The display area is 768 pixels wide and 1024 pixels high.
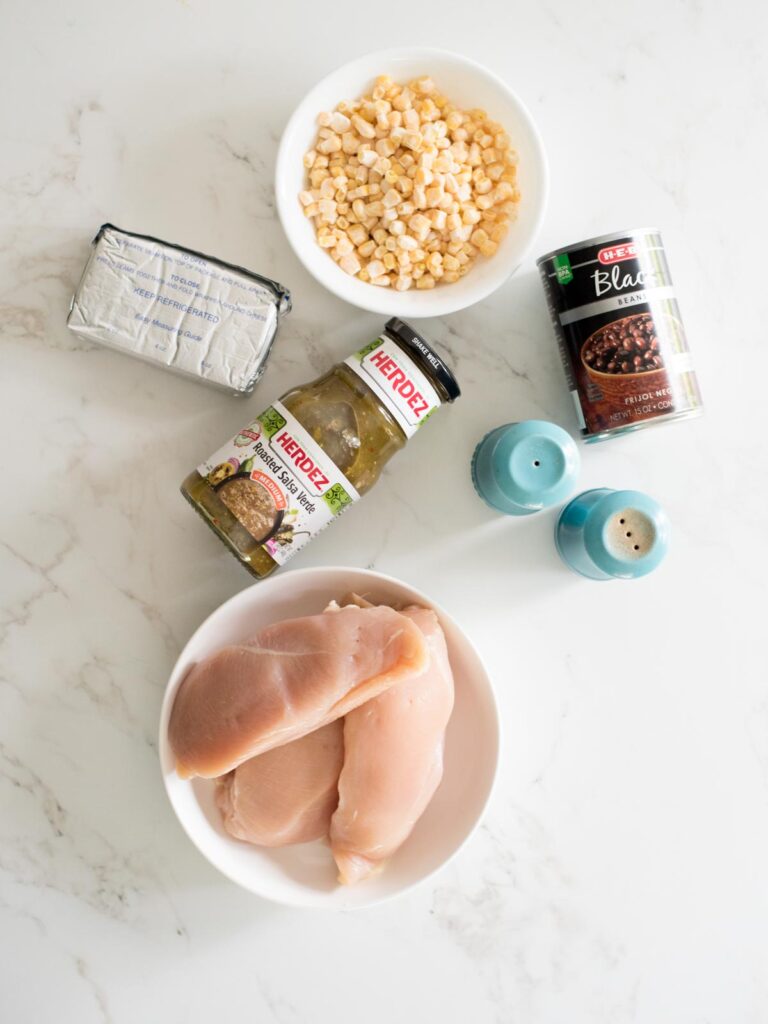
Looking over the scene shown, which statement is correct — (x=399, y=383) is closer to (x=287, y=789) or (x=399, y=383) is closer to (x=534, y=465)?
(x=534, y=465)

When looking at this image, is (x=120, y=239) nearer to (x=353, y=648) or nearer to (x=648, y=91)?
(x=353, y=648)

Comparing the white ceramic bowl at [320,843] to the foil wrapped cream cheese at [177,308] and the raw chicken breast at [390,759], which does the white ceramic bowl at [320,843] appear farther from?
the foil wrapped cream cheese at [177,308]

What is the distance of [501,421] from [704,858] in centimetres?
69

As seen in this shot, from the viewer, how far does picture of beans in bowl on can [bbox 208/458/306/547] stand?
91cm

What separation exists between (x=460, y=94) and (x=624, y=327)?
1.19 feet

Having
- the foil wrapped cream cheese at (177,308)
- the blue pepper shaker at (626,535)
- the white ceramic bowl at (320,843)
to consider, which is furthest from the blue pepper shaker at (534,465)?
the foil wrapped cream cheese at (177,308)

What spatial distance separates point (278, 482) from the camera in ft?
2.97

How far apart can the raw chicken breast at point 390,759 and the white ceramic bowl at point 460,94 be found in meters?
0.39

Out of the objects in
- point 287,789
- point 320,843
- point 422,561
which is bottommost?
point 320,843

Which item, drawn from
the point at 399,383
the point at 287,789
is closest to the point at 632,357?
the point at 399,383

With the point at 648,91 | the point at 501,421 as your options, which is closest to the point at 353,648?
the point at 501,421

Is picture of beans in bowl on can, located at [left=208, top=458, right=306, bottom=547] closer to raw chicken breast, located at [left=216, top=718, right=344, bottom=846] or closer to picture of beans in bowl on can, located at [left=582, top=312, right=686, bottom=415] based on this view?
raw chicken breast, located at [left=216, top=718, right=344, bottom=846]

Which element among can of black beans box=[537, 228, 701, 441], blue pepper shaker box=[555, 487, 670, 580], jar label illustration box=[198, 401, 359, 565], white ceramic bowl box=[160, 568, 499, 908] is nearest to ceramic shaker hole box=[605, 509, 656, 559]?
blue pepper shaker box=[555, 487, 670, 580]

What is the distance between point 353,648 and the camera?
35.0 inches
